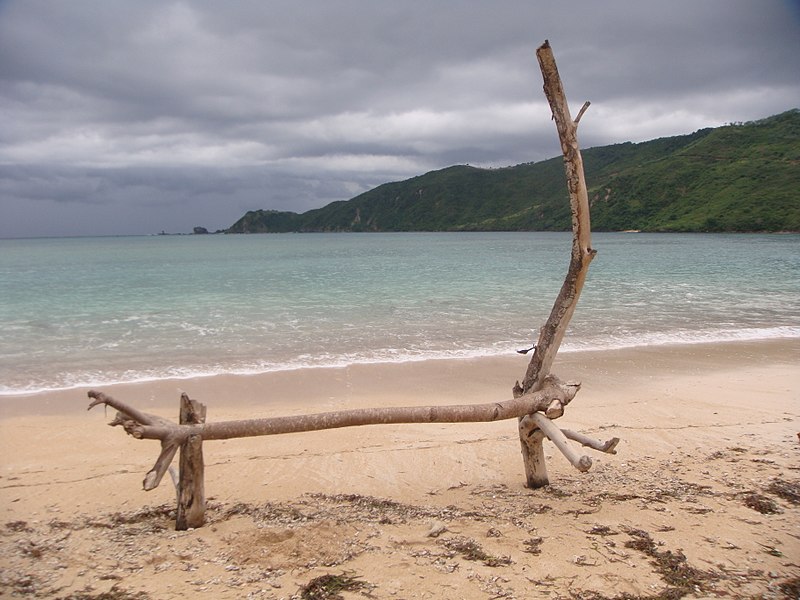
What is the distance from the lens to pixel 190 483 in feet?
14.0

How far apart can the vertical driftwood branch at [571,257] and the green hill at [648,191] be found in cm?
8847

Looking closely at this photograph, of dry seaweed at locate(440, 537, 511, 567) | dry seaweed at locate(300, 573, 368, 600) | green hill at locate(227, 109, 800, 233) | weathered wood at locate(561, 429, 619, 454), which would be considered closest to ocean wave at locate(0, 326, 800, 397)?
weathered wood at locate(561, 429, 619, 454)

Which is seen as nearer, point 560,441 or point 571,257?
point 560,441

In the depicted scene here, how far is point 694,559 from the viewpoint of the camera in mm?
3754

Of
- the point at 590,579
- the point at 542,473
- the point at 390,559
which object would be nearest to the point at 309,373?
the point at 542,473

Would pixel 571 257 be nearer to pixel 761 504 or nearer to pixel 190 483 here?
pixel 761 504

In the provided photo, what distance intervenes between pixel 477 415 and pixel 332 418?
1215 millimetres

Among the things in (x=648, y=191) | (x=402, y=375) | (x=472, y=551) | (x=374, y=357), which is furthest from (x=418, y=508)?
(x=648, y=191)

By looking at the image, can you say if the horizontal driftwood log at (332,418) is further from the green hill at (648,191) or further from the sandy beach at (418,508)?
the green hill at (648,191)

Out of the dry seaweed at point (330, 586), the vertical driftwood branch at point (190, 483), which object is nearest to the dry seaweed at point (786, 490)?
the dry seaweed at point (330, 586)

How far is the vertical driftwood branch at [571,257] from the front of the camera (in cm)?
443

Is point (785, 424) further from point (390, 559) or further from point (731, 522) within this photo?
point (390, 559)

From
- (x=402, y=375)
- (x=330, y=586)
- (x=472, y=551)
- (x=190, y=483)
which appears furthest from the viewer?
(x=402, y=375)

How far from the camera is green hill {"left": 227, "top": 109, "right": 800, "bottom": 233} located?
8556cm
